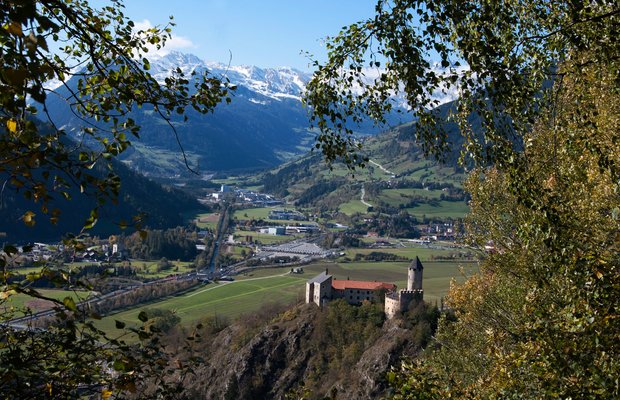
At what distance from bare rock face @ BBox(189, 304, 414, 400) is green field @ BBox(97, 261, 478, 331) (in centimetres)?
662

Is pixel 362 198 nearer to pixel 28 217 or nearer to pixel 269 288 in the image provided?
pixel 269 288

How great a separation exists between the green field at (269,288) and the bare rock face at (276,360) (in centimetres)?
662

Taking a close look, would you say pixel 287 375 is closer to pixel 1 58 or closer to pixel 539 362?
pixel 539 362

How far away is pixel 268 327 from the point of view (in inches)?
2399

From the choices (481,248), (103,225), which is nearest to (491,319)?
(481,248)

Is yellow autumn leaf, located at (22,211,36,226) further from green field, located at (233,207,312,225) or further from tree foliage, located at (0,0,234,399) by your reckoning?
green field, located at (233,207,312,225)

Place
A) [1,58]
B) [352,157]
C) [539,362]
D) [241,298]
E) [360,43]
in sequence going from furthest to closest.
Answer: [241,298] → [539,362] → [352,157] → [360,43] → [1,58]

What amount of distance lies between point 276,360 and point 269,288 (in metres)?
24.1

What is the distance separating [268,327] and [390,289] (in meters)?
14.8

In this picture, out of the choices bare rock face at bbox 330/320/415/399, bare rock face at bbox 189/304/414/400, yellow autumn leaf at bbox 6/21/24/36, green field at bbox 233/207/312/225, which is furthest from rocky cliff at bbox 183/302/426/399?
green field at bbox 233/207/312/225

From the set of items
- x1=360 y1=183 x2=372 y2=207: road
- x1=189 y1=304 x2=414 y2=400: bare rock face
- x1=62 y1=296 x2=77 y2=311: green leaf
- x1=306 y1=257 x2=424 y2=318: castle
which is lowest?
x1=189 y1=304 x2=414 y2=400: bare rock face

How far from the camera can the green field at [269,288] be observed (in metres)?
Result: 70.4

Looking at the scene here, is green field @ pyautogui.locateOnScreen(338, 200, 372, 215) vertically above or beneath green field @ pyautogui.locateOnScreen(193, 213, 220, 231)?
above

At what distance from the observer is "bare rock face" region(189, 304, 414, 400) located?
173ft
